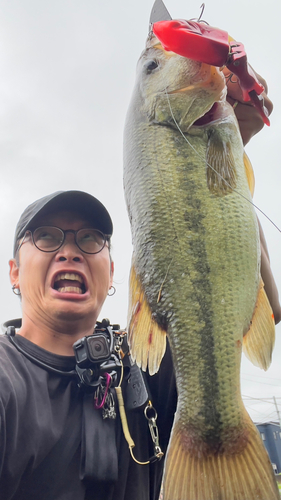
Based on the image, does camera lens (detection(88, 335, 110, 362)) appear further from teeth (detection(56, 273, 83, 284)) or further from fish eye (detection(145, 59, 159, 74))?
fish eye (detection(145, 59, 159, 74))

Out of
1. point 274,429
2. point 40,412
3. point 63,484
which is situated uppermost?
point 40,412

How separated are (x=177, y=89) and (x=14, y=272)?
1867mm

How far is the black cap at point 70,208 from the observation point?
2.48 m

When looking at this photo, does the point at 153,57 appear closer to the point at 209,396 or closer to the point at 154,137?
the point at 154,137

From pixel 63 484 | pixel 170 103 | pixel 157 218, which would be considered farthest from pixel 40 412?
pixel 170 103

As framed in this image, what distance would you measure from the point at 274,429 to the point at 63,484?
119 feet

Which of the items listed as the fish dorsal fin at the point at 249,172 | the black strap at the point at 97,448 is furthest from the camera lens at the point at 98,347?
the fish dorsal fin at the point at 249,172

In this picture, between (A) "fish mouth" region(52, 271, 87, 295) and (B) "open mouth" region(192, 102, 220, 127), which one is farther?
(A) "fish mouth" region(52, 271, 87, 295)

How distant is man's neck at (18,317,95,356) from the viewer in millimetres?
2275

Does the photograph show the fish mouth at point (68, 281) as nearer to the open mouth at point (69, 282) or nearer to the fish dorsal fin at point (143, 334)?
the open mouth at point (69, 282)

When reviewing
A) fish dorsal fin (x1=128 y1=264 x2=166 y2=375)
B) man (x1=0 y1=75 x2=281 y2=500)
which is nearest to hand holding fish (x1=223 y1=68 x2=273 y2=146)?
man (x1=0 y1=75 x2=281 y2=500)

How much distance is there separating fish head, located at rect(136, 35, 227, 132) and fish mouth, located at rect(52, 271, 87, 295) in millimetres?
1130

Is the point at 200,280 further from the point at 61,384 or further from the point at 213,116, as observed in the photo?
the point at 61,384

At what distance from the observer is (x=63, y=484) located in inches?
66.2
